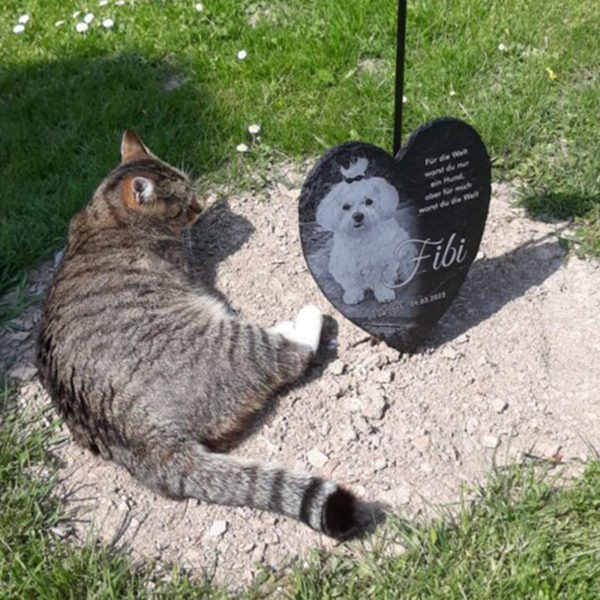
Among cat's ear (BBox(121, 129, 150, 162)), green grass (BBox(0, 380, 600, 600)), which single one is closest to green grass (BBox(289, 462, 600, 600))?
green grass (BBox(0, 380, 600, 600))

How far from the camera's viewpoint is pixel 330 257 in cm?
326

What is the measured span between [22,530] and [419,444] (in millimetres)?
1438

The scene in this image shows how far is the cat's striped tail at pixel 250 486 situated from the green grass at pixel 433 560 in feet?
0.54

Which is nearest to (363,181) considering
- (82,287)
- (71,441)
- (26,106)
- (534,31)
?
(82,287)

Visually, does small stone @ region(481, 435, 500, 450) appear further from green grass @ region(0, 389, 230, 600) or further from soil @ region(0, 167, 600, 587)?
green grass @ region(0, 389, 230, 600)

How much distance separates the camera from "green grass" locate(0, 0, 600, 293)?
14.4 feet

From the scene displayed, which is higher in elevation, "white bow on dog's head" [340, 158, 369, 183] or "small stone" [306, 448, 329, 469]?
"white bow on dog's head" [340, 158, 369, 183]

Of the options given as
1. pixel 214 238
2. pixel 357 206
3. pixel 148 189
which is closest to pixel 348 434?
pixel 357 206

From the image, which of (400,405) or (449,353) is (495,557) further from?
(449,353)

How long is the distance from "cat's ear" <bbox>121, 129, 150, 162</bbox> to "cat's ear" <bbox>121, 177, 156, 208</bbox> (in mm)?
219

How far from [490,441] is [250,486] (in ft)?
2.94

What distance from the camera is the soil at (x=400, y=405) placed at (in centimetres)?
313

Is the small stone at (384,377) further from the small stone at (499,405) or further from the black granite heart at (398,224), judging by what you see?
the small stone at (499,405)

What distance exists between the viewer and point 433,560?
291 centimetres
